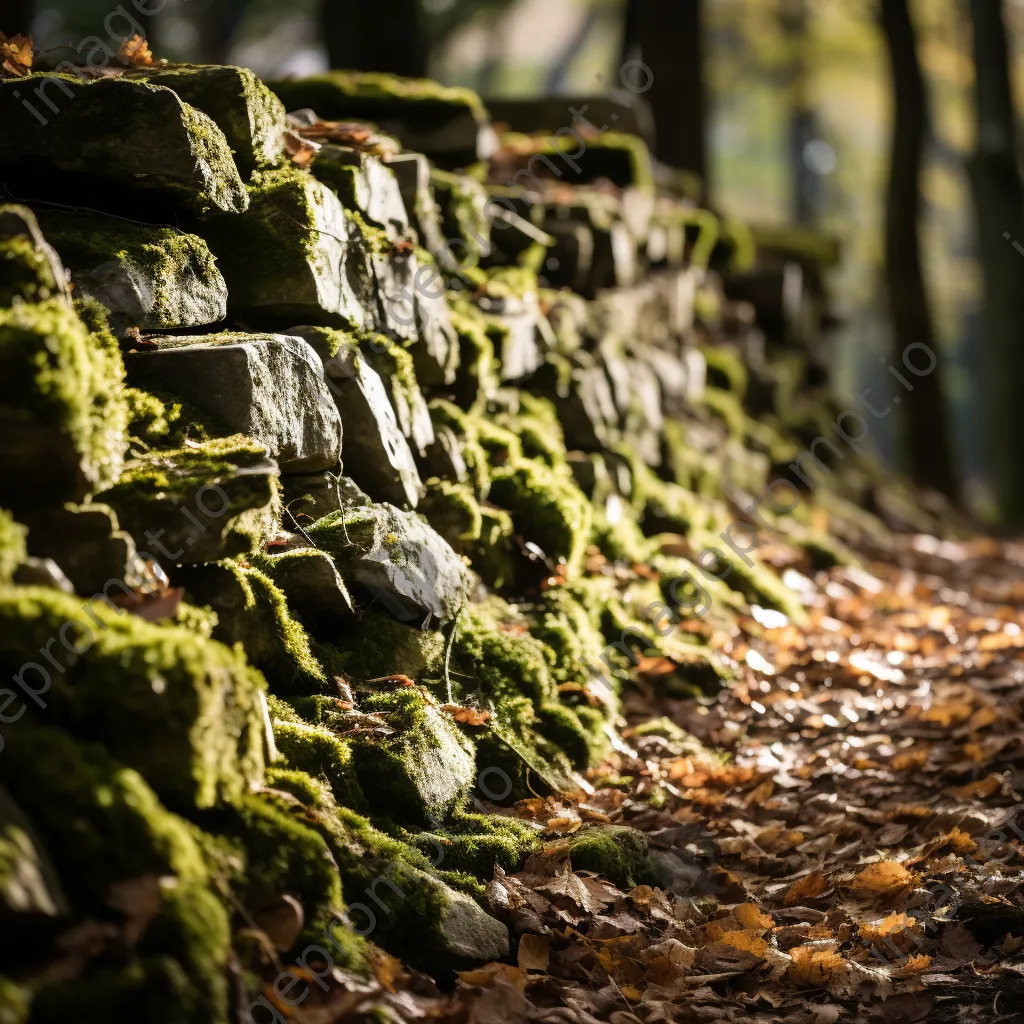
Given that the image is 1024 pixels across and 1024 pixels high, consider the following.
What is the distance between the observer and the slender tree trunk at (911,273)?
40.7 feet

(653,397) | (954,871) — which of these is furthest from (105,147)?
(653,397)

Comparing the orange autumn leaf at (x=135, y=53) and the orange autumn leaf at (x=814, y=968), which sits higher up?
the orange autumn leaf at (x=135, y=53)

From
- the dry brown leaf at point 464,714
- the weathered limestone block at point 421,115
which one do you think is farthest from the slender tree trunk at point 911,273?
the dry brown leaf at point 464,714

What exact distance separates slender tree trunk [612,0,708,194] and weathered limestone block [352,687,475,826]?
10353mm

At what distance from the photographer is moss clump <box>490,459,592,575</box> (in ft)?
18.0

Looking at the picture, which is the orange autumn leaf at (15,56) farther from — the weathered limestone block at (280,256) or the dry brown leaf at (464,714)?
the dry brown leaf at (464,714)

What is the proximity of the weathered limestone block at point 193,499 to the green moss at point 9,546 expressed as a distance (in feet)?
1.28

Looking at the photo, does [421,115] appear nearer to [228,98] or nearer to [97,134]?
[228,98]

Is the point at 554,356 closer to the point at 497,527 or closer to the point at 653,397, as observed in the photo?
the point at 653,397

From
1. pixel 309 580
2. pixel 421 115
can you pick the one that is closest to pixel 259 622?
pixel 309 580

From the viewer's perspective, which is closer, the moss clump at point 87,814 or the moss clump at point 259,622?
the moss clump at point 87,814

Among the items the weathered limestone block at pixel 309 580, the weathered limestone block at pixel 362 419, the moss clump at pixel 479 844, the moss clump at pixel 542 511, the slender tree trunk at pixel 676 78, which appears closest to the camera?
the moss clump at pixel 479 844

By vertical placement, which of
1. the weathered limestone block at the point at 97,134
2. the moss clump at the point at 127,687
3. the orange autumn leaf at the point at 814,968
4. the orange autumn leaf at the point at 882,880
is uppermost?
the weathered limestone block at the point at 97,134

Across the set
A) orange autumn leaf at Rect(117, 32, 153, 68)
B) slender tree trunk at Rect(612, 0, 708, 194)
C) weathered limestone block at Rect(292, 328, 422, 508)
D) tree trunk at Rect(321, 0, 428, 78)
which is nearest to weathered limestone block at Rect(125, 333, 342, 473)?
weathered limestone block at Rect(292, 328, 422, 508)
